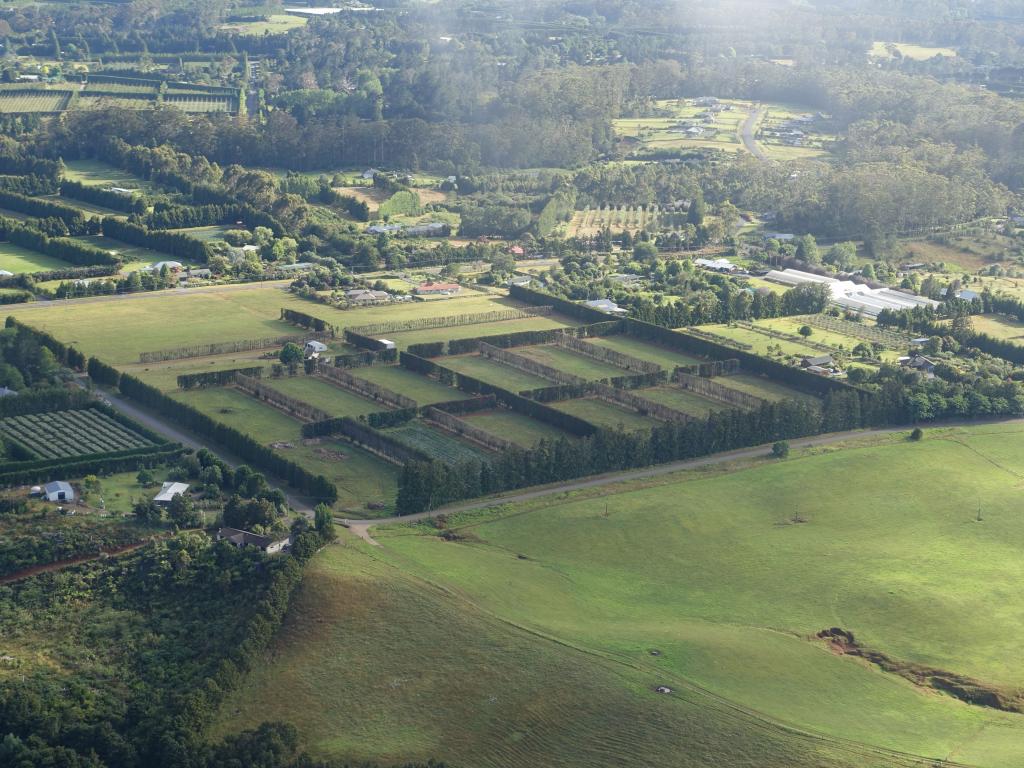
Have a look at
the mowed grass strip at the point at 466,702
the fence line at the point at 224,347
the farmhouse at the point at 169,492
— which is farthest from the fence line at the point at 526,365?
the mowed grass strip at the point at 466,702

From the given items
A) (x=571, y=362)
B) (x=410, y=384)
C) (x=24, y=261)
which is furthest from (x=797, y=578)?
(x=24, y=261)

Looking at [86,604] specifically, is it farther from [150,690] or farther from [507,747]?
[507,747]

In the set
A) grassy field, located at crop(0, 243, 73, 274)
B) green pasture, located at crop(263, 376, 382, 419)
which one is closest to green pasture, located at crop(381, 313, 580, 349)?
green pasture, located at crop(263, 376, 382, 419)

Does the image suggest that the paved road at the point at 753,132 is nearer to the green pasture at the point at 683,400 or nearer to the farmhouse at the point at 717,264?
the farmhouse at the point at 717,264

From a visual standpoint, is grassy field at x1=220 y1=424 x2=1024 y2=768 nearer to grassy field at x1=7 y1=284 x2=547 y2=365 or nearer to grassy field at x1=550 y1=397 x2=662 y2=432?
grassy field at x1=550 y1=397 x2=662 y2=432

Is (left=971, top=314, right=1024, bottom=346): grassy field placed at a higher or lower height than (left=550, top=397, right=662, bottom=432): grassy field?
higher
